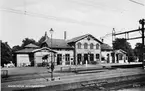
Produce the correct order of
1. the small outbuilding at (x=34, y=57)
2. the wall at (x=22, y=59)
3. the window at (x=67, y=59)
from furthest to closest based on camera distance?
the window at (x=67, y=59)
the wall at (x=22, y=59)
the small outbuilding at (x=34, y=57)

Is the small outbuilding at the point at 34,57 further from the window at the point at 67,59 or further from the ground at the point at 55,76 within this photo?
the ground at the point at 55,76

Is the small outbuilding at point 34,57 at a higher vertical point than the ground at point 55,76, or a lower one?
higher

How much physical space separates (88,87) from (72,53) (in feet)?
84.0

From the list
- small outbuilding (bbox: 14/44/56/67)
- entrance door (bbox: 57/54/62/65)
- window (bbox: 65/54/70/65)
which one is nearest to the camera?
small outbuilding (bbox: 14/44/56/67)

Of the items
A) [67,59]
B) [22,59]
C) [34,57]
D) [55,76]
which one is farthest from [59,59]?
[55,76]

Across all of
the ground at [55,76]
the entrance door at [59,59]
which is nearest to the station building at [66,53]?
the entrance door at [59,59]

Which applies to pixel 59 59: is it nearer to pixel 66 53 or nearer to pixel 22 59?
pixel 66 53

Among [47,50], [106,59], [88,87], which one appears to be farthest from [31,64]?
[88,87]

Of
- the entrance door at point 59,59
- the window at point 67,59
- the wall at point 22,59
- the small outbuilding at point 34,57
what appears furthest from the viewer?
the window at point 67,59

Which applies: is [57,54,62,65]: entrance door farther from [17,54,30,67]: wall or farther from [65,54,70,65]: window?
[17,54,30,67]: wall

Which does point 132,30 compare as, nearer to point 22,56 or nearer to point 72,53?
point 72,53

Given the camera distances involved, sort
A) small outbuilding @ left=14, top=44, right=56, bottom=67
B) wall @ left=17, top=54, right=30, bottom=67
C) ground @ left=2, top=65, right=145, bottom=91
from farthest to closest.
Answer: wall @ left=17, top=54, right=30, bottom=67 < small outbuilding @ left=14, top=44, right=56, bottom=67 < ground @ left=2, top=65, right=145, bottom=91

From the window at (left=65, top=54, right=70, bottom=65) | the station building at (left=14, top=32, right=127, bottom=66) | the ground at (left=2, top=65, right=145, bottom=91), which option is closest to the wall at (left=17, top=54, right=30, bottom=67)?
the station building at (left=14, top=32, right=127, bottom=66)

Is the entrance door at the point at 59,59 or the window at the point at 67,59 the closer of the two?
the entrance door at the point at 59,59
